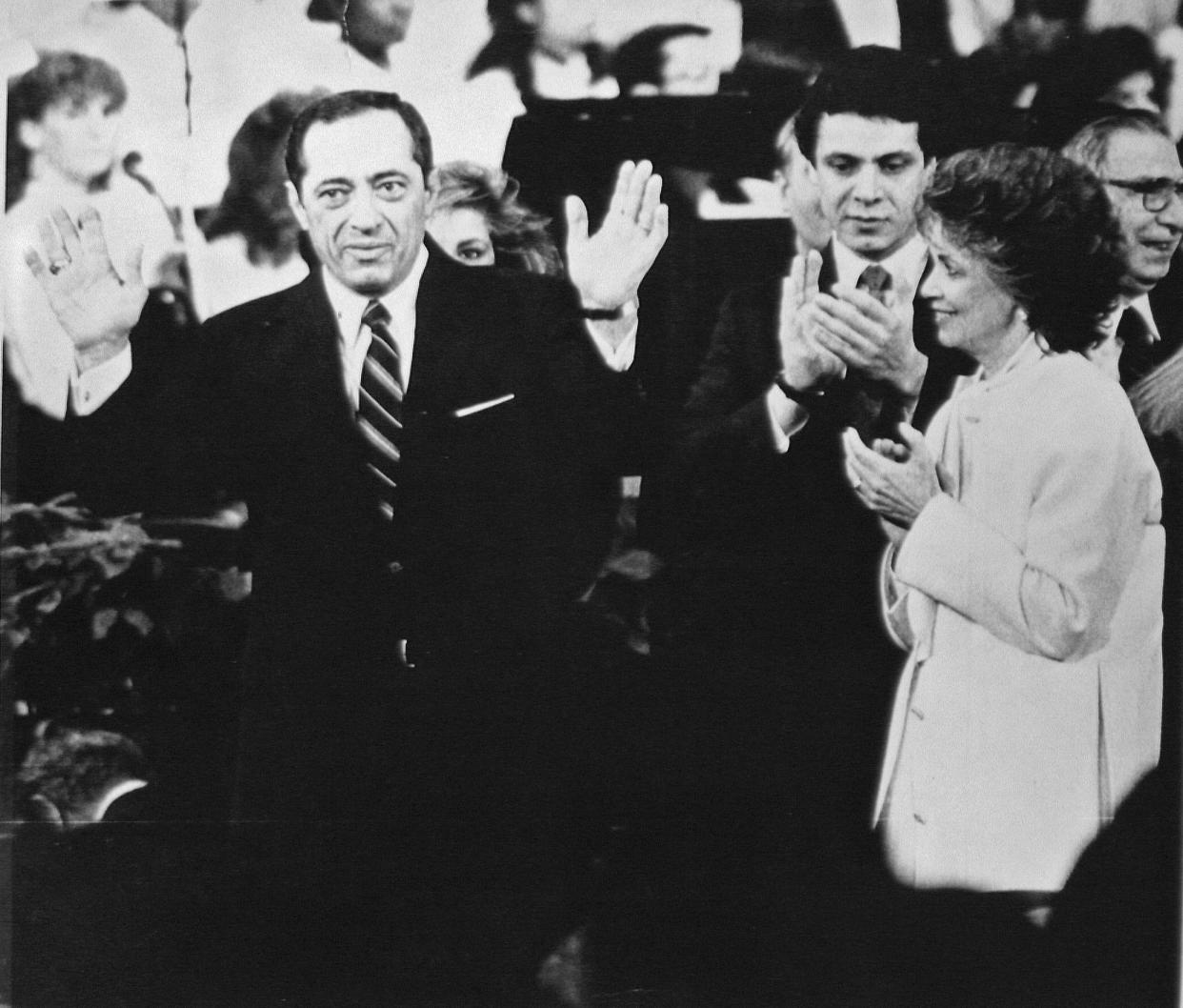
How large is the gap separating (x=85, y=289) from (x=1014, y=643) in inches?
140

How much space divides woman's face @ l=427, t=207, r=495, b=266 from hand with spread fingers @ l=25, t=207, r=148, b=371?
109cm

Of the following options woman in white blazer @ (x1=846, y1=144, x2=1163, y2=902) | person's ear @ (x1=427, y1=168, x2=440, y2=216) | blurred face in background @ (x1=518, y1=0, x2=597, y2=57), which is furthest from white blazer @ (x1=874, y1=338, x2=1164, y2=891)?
person's ear @ (x1=427, y1=168, x2=440, y2=216)

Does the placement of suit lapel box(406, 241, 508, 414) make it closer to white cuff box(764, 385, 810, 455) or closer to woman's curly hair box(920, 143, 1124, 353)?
white cuff box(764, 385, 810, 455)

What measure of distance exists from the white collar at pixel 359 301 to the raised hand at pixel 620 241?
1.85ft

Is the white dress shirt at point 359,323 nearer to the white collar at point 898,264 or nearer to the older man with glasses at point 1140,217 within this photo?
the white collar at point 898,264

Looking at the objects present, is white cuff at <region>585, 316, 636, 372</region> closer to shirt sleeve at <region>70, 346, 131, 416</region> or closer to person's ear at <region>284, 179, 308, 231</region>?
person's ear at <region>284, 179, 308, 231</region>

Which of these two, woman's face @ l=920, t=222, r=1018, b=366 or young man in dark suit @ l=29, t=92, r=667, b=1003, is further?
woman's face @ l=920, t=222, r=1018, b=366

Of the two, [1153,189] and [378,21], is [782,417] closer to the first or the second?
[1153,189]

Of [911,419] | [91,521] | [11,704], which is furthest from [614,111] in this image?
[11,704]

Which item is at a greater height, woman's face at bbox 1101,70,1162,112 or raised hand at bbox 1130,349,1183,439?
woman's face at bbox 1101,70,1162,112

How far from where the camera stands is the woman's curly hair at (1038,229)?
4.86 m

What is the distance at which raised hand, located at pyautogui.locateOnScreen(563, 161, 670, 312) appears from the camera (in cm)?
481

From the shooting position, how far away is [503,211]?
4.83 metres

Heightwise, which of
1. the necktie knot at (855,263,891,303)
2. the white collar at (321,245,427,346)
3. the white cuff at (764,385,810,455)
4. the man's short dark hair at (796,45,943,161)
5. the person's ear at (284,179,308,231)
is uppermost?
the man's short dark hair at (796,45,943,161)
